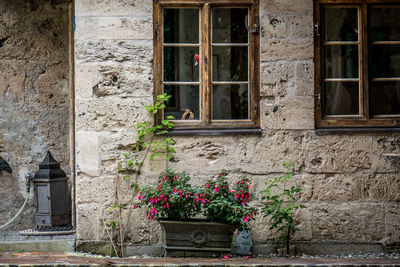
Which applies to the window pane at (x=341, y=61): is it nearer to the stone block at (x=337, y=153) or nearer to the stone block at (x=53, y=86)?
the stone block at (x=337, y=153)

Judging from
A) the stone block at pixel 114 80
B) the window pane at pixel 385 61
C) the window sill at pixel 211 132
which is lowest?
the window sill at pixel 211 132

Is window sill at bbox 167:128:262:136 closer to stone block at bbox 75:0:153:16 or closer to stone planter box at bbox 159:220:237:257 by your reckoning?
stone planter box at bbox 159:220:237:257

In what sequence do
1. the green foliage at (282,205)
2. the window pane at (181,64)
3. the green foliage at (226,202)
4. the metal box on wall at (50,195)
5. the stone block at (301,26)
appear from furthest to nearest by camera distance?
the metal box on wall at (50,195) < the window pane at (181,64) < the stone block at (301,26) < the green foliage at (282,205) < the green foliage at (226,202)

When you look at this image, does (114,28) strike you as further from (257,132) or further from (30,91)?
(257,132)

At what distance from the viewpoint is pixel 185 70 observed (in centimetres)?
579

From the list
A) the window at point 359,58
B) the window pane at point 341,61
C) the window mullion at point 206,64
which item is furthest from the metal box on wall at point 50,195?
the window pane at point 341,61

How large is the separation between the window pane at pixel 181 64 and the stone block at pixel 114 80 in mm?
235

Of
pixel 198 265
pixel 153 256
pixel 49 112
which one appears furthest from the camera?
pixel 49 112

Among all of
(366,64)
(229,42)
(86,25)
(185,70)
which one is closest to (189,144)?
(185,70)

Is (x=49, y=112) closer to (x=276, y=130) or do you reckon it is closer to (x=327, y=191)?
(x=276, y=130)

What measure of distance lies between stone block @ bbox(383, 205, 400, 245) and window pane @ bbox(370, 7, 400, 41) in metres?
1.70

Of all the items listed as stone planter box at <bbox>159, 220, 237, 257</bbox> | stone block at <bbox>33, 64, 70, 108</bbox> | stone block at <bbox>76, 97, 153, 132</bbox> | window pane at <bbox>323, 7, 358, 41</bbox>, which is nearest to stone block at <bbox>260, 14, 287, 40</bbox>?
window pane at <bbox>323, 7, 358, 41</bbox>

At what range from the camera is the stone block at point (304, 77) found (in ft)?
18.6

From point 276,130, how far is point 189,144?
0.87 meters
